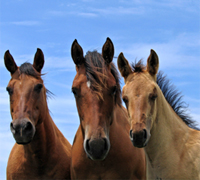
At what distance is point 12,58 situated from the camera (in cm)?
815

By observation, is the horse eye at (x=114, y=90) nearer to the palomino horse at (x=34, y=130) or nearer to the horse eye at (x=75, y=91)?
the horse eye at (x=75, y=91)

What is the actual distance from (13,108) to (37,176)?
1.69 m

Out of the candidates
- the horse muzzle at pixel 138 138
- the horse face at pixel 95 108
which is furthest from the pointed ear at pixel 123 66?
the horse muzzle at pixel 138 138

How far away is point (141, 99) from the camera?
6.45 m

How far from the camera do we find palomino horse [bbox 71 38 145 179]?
20.7 ft

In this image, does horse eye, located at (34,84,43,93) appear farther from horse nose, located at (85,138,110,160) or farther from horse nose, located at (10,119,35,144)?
horse nose, located at (85,138,110,160)

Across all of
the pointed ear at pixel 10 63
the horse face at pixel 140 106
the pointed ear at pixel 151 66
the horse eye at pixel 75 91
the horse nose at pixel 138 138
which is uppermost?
the pointed ear at pixel 10 63

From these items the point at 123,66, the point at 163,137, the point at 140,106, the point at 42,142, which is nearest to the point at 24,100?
the point at 42,142

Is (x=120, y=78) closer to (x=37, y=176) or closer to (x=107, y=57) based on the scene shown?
(x=107, y=57)

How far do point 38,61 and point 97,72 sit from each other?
2.12m

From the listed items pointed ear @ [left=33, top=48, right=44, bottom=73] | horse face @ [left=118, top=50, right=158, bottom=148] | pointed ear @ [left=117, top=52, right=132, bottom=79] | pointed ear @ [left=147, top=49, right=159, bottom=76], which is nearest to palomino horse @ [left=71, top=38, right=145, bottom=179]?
pointed ear @ [left=117, top=52, right=132, bottom=79]

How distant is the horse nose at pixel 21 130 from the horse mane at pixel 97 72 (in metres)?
1.60

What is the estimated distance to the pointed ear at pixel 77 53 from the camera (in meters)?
7.32

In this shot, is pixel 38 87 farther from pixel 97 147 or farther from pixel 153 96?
pixel 153 96
